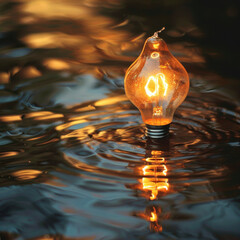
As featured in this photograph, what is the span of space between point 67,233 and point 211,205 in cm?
22

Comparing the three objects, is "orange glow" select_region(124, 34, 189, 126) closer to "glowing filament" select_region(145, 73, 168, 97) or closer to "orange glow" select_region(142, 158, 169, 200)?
"glowing filament" select_region(145, 73, 168, 97)

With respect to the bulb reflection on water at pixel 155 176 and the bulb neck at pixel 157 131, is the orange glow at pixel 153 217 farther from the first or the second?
the bulb neck at pixel 157 131

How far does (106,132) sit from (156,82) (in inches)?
6.2

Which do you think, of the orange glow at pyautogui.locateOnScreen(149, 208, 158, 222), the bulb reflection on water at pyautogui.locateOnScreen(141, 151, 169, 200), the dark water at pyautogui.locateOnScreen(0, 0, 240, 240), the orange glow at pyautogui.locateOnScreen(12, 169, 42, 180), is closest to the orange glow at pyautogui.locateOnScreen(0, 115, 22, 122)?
the dark water at pyautogui.locateOnScreen(0, 0, 240, 240)

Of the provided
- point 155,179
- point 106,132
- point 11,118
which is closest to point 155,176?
point 155,179

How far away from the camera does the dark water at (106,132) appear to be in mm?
704

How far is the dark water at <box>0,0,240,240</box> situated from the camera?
704 millimetres

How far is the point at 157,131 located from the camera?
3.28ft

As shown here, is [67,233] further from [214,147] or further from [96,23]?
[96,23]

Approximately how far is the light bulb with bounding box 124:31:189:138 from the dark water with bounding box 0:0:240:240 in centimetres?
5

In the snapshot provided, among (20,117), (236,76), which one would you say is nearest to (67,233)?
(20,117)

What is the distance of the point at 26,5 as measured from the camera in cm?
185

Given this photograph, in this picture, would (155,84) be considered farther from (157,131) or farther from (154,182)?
(154,182)

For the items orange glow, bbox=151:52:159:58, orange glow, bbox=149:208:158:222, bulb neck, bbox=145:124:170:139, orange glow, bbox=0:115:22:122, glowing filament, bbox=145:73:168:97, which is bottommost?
orange glow, bbox=0:115:22:122
